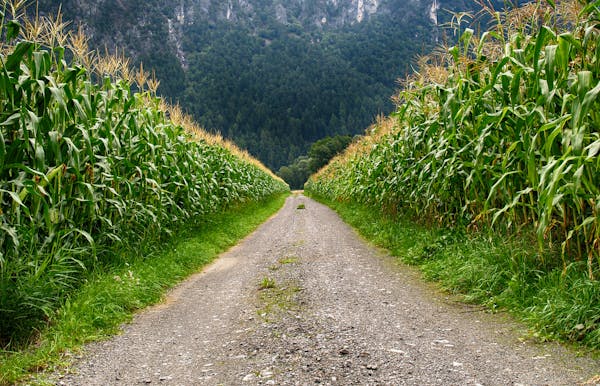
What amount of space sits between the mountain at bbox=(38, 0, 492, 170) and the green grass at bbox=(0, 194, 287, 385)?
261ft

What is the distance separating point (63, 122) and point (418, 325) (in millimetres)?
3952

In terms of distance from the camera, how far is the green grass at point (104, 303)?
275 cm

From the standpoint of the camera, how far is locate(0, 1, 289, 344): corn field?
3.41m

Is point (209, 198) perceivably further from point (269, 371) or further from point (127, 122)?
point (269, 371)

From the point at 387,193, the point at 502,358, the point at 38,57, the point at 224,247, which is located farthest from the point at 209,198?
the point at 502,358

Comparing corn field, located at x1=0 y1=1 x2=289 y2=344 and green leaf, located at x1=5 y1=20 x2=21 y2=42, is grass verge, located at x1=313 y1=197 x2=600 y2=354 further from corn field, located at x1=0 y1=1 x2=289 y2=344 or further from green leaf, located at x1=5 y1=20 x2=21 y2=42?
green leaf, located at x1=5 y1=20 x2=21 y2=42

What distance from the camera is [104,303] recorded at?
388 cm

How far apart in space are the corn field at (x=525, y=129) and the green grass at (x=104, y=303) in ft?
11.9

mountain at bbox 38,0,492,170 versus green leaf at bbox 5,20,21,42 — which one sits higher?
mountain at bbox 38,0,492,170

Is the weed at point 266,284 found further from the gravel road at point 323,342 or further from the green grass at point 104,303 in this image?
the green grass at point 104,303

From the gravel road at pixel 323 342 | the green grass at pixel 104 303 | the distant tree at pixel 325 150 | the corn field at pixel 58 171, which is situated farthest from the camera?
the distant tree at pixel 325 150

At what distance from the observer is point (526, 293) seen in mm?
3525

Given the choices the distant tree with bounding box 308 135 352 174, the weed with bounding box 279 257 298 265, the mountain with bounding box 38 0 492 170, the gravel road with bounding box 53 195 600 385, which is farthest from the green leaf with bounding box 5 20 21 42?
the mountain with bounding box 38 0 492 170

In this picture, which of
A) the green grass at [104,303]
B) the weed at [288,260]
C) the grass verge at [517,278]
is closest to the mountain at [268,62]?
the green grass at [104,303]
